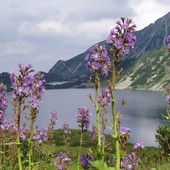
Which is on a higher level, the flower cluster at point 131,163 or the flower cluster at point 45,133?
the flower cluster at point 45,133

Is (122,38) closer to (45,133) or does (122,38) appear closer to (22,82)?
(22,82)

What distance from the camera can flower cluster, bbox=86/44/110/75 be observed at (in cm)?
723

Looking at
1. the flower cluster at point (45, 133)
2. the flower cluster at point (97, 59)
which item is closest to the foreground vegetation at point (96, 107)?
the flower cluster at point (97, 59)

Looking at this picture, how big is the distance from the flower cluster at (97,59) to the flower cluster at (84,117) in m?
1.39

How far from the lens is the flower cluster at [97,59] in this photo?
723 cm

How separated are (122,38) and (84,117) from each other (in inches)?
113

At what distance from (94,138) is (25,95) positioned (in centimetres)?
264

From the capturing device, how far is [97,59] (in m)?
7.36

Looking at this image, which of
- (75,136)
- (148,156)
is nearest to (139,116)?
(75,136)

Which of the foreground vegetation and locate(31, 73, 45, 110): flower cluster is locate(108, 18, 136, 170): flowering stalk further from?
locate(31, 73, 45, 110): flower cluster

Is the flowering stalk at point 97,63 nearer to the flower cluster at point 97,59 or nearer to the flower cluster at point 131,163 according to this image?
the flower cluster at point 97,59

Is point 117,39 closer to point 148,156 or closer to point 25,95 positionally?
point 25,95

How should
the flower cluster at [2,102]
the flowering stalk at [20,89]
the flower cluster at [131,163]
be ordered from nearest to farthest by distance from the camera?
the flowering stalk at [20,89] < the flower cluster at [2,102] < the flower cluster at [131,163]

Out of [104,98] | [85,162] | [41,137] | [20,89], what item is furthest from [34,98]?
[41,137]
